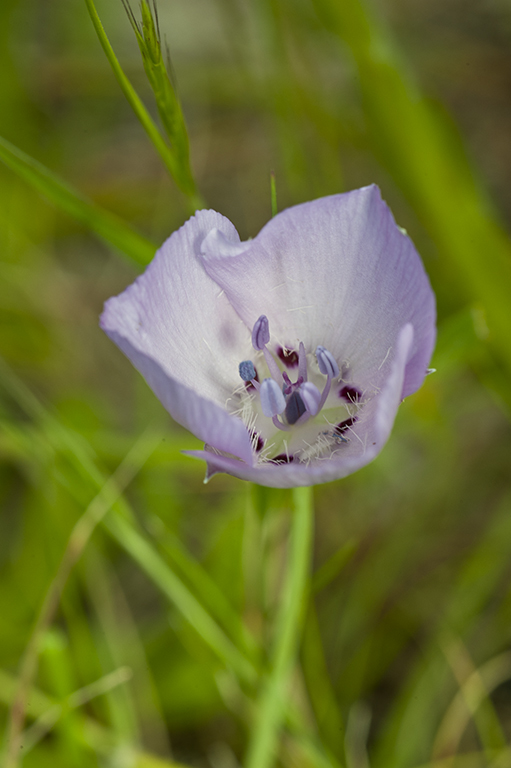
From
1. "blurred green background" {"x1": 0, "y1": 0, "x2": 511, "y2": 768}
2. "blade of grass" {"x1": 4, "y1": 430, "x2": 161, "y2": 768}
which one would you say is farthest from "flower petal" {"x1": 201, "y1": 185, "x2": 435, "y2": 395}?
"blade of grass" {"x1": 4, "y1": 430, "x2": 161, "y2": 768}

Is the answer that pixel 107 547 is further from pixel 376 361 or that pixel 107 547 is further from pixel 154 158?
pixel 154 158

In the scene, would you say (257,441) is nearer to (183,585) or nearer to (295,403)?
(295,403)

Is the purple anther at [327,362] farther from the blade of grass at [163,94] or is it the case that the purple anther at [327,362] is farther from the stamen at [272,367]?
the blade of grass at [163,94]

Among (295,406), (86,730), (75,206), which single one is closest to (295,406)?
(295,406)

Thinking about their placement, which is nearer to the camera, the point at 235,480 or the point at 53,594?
the point at 53,594

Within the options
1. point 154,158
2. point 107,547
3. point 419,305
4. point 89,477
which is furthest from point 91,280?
point 419,305

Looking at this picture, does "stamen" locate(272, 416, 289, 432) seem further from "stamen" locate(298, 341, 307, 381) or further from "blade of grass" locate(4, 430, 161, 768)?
"blade of grass" locate(4, 430, 161, 768)

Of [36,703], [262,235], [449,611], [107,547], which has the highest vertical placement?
[262,235]
